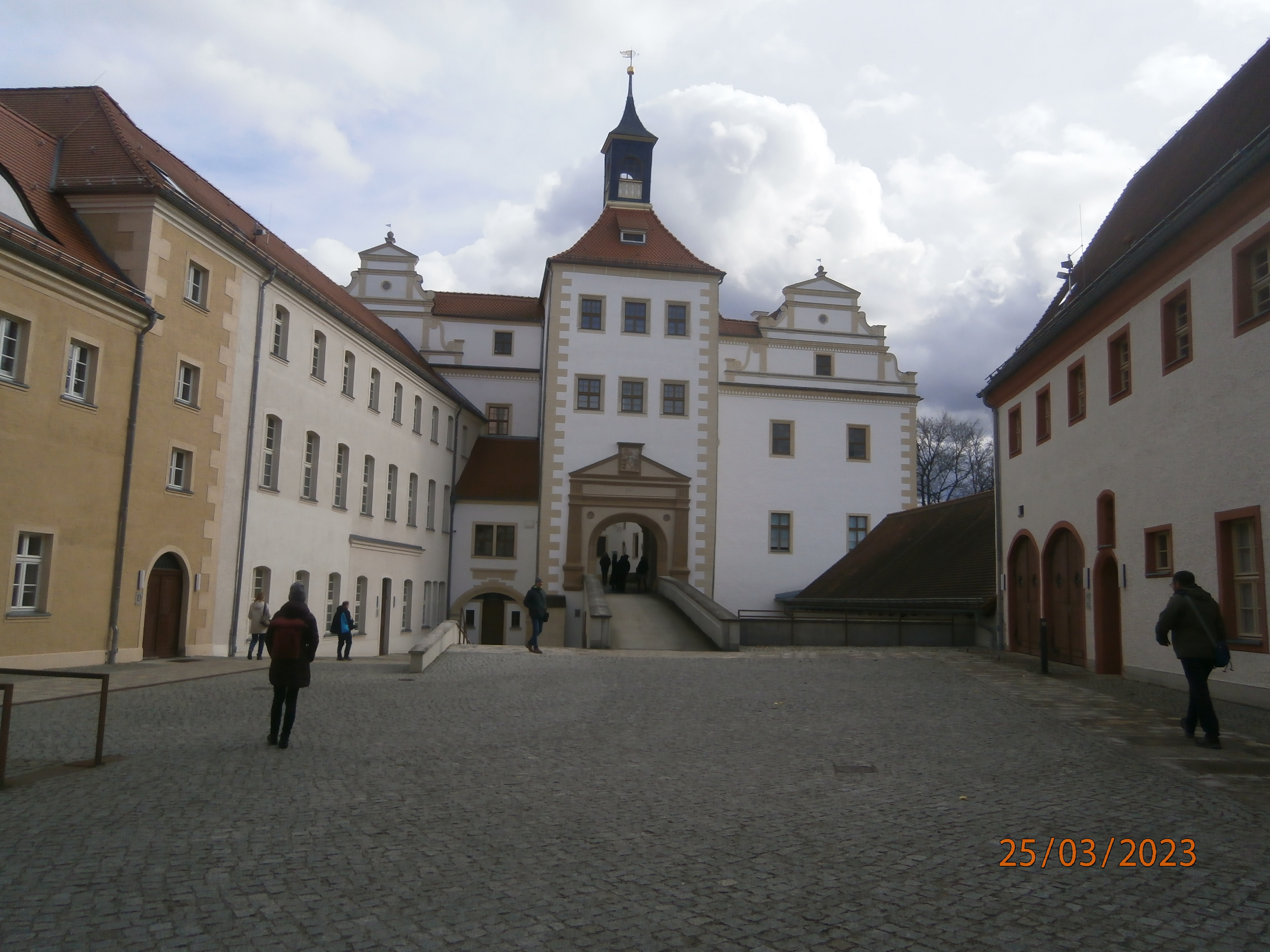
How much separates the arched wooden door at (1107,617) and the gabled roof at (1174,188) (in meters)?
4.49

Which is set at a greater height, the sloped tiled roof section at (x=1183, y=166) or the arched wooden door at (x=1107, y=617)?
the sloped tiled roof section at (x=1183, y=166)

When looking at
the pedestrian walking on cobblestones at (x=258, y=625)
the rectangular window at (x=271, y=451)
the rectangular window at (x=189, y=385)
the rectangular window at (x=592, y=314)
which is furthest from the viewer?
the rectangular window at (x=592, y=314)

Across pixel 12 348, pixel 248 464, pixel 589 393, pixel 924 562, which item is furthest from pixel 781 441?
pixel 12 348

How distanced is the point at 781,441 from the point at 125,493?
28.1 m

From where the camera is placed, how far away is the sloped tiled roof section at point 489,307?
47.7m

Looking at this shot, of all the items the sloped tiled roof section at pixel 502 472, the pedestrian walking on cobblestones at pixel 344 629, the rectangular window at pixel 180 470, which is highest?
the sloped tiled roof section at pixel 502 472

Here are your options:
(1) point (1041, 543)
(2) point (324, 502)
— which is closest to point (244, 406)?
(2) point (324, 502)

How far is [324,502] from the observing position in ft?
96.0

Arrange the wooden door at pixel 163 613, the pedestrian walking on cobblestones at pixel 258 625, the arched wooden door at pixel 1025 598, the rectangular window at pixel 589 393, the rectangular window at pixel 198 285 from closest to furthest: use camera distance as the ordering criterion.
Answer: the wooden door at pixel 163 613, the arched wooden door at pixel 1025 598, the pedestrian walking on cobblestones at pixel 258 625, the rectangular window at pixel 198 285, the rectangular window at pixel 589 393

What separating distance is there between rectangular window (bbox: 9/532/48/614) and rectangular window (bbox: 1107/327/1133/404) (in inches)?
705

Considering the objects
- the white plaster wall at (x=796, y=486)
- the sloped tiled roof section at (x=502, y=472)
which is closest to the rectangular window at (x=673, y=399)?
the white plaster wall at (x=796, y=486)

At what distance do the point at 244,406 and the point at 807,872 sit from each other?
21168mm

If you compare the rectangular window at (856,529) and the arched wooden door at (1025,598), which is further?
the rectangular window at (856,529)

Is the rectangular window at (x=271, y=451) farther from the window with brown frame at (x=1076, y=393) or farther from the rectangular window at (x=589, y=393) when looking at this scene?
the window with brown frame at (x=1076, y=393)
